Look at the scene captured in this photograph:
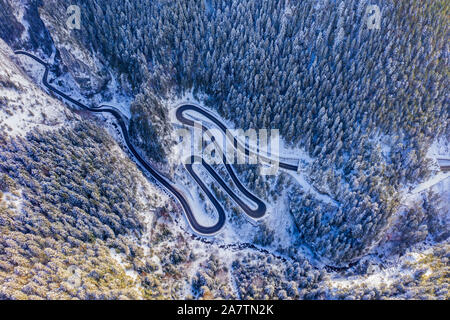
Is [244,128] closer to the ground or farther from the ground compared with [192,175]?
farther from the ground

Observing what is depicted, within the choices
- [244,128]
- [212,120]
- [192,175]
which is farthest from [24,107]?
[244,128]

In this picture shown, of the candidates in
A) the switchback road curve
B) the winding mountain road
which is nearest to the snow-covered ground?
the winding mountain road

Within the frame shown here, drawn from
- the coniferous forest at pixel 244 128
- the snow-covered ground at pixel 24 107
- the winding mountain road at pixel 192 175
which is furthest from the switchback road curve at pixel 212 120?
the snow-covered ground at pixel 24 107

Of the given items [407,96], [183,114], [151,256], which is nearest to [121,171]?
[151,256]

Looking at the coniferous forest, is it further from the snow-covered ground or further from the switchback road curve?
the switchback road curve

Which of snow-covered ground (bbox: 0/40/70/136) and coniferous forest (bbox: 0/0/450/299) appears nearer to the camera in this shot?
coniferous forest (bbox: 0/0/450/299)

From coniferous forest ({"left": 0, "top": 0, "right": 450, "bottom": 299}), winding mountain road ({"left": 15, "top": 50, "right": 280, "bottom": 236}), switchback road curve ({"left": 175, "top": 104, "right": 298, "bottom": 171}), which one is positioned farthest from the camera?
switchback road curve ({"left": 175, "top": 104, "right": 298, "bottom": 171})

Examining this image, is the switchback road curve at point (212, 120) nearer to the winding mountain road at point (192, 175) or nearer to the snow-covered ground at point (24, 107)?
the winding mountain road at point (192, 175)

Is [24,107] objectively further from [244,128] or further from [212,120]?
[244,128]
